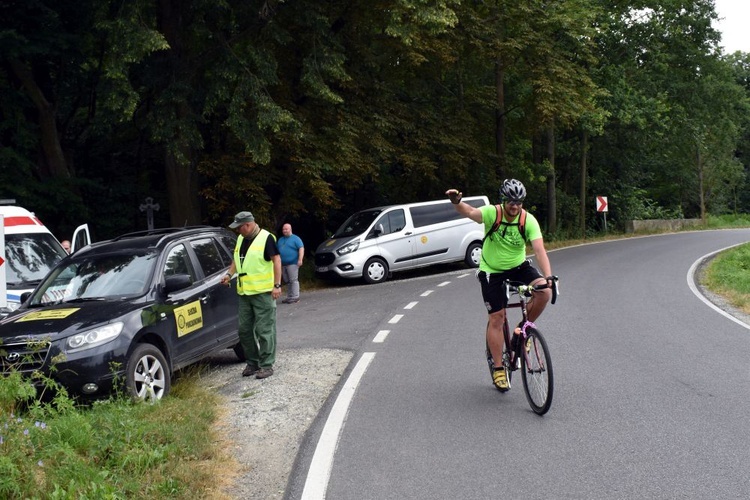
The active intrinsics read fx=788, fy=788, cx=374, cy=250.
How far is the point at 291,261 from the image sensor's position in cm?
1664

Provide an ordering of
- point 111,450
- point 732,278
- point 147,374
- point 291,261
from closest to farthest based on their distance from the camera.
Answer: point 111,450, point 147,374, point 291,261, point 732,278

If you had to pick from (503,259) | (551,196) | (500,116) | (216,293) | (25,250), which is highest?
(500,116)

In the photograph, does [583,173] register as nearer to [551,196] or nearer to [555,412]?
[551,196]

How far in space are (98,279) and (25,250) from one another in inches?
171

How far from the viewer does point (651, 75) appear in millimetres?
37219

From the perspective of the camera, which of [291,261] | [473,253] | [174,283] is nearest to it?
[174,283]

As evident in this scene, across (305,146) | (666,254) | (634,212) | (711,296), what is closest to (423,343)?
(711,296)

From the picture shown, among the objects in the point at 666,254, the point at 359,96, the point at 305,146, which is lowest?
the point at 666,254

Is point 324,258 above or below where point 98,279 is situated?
below

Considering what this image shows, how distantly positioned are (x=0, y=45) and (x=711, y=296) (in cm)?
1647

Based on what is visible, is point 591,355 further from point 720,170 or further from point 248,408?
point 720,170

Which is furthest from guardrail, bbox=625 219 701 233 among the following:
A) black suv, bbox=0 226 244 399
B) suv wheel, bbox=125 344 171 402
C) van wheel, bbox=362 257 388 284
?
suv wheel, bbox=125 344 171 402

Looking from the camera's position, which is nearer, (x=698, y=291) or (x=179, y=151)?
(x=698, y=291)

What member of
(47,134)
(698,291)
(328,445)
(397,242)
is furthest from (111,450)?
(47,134)
